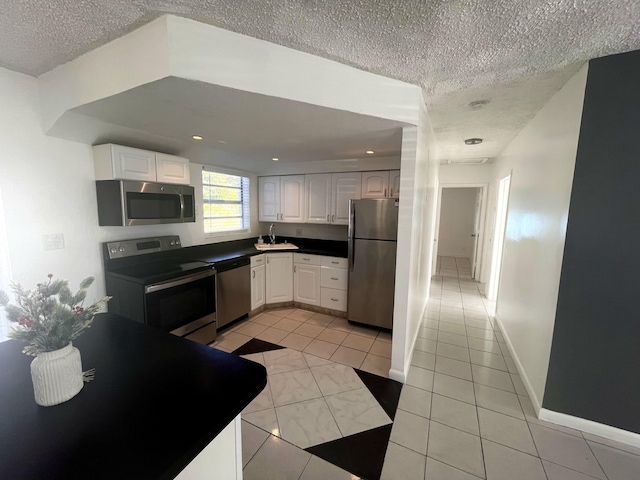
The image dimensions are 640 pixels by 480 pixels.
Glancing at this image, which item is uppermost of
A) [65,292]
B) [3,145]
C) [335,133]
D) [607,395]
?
[335,133]

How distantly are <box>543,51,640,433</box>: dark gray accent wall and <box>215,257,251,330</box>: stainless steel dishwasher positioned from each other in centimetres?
300

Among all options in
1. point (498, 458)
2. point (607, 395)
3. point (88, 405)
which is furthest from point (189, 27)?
point (607, 395)

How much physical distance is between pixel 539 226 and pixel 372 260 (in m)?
1.59

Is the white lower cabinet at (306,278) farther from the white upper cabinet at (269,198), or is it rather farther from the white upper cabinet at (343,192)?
the white upper cabinet at (269,198)

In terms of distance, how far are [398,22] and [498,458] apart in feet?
8.31

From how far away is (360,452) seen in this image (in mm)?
1713

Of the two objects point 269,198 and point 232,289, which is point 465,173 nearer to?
point 269,198

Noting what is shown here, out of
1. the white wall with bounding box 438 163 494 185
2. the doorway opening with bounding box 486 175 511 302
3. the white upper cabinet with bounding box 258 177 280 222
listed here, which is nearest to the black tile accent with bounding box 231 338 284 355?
the white upper cabinet with bounding box 258 177 280 222

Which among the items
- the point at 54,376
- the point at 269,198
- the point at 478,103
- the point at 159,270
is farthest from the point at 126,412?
the point at 269,198

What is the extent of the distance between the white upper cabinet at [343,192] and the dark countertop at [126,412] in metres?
2.88

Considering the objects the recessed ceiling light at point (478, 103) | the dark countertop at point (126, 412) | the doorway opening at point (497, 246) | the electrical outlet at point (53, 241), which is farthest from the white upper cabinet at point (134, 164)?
the doorway opening at point (497, 246)

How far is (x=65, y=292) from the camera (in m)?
0.98

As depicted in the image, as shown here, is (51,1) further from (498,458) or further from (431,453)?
(498,458)

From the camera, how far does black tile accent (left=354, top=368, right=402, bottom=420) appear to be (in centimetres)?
212
